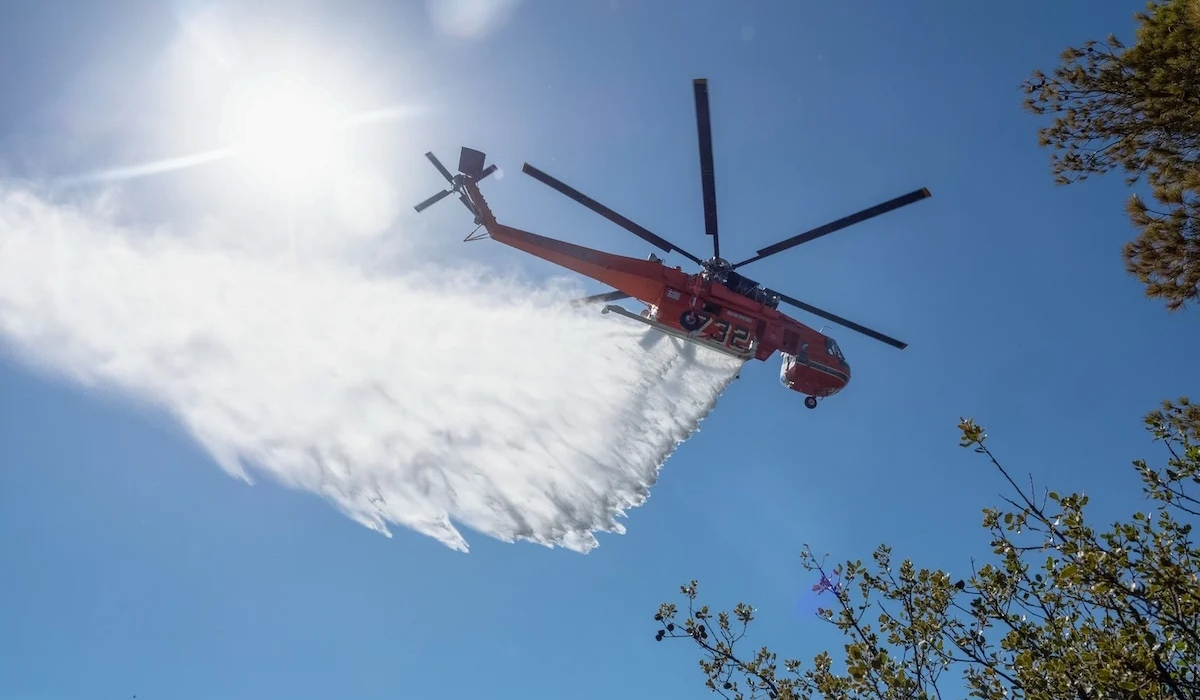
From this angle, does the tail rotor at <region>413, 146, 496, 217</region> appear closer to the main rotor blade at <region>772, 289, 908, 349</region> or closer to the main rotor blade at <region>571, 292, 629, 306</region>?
the main rotor blade at <region>571, 292, 629, 306</region>

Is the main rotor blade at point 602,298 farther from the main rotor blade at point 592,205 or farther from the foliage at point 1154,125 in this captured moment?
the foliage at point 1154,125

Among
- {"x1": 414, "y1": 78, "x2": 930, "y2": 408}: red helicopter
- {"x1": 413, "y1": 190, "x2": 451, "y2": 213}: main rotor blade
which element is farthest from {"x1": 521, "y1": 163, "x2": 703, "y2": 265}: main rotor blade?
{"x1": 413, "y1": 190, "x2": 451, "y2": 213}: main rotor blade

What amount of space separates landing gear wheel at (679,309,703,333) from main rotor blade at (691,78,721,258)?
7.85ft

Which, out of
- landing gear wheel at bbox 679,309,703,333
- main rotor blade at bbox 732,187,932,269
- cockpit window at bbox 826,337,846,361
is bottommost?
landing gear wheel at bbox 679,309,703,333

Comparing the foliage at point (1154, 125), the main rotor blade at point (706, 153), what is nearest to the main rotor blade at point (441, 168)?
the main rotor blade at point (706, 153)

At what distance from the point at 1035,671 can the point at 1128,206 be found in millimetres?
7616

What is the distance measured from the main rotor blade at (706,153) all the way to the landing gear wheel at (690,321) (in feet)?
7.85

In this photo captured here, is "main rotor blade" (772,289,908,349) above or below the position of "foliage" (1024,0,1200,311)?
above

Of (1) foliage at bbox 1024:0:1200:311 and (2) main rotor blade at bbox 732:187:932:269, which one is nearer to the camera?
A: (1) foliage at bbox 1024:0:1200:311

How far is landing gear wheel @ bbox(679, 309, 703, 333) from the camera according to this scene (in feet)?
66.9

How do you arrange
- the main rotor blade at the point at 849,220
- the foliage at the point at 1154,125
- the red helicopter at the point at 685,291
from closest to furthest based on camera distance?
the foliage at the point at 1154,125 < the main rotor blade at the point at 849,220 < the red helicopter at the point at 685,291

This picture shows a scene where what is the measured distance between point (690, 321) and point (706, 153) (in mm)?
5410

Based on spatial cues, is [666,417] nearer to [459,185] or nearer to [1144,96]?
[459,185]

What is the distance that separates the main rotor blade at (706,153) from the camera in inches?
601
